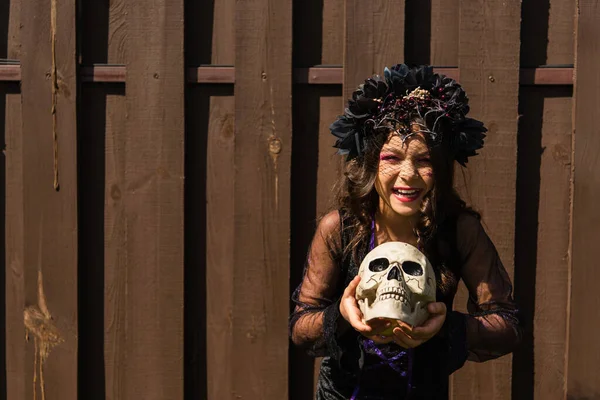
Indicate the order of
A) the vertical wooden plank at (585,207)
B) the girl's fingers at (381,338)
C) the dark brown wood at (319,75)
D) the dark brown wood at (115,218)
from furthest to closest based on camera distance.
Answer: the dark brown wood at (115,218) → the dark brown wood at (319,75) → the vertical wooden plank at (585,207) → the girl's fingers at (381,338)

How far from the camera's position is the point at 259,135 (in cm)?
323

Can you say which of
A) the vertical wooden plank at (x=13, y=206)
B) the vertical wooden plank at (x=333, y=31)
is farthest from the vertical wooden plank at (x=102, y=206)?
the vertical wooden plank at (x=333, y=31)

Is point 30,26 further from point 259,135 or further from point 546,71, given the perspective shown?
point 546,71

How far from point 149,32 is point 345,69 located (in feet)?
2.79

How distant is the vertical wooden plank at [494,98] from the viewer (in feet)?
10.3

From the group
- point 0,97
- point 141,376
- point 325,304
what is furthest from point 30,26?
point 325,304

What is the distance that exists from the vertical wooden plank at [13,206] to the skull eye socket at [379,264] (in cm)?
186

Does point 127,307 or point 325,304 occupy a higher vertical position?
point 325,304

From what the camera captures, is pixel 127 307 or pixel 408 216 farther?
pixel 127 307

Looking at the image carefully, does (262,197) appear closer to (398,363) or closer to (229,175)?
(229,175)

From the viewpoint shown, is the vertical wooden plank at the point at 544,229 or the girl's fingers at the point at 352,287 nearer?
the girl's fingers at the point at 352,287

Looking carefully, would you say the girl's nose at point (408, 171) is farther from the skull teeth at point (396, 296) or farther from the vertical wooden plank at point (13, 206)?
the vertical wooden plank at point (13, 206)

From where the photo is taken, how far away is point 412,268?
220 cm

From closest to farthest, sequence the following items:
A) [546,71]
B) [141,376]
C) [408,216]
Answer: [408,216]
[546,71]
[141,376]
